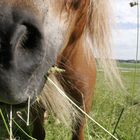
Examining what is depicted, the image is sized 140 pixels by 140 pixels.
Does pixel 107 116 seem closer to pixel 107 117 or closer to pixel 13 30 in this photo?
pixel 107 117

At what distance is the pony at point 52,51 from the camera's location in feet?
6.82

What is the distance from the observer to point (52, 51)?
2.66m

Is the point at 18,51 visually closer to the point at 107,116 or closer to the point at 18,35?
the point at 18,35

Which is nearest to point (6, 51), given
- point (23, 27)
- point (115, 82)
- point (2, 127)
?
point (23, 27)

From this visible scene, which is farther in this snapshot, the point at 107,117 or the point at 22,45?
the point at 107,117

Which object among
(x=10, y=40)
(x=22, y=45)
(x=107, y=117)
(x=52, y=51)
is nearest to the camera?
(x=10, y=40)

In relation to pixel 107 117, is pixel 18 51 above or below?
above

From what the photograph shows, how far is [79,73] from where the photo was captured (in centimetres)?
405

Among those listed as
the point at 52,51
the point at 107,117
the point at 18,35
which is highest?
the point at 18,35

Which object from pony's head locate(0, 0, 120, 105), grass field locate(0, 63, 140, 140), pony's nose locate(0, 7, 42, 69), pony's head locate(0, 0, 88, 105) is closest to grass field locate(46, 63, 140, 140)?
grass field locate(0, 63, 140, 140)

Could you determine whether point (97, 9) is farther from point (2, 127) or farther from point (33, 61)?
point (2, 127)

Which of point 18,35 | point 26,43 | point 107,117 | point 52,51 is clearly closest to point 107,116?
point 107,117

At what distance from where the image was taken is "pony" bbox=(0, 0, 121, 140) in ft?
6.82

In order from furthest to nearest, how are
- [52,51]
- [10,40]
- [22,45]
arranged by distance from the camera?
[52,51], [22,45], [10,40]
